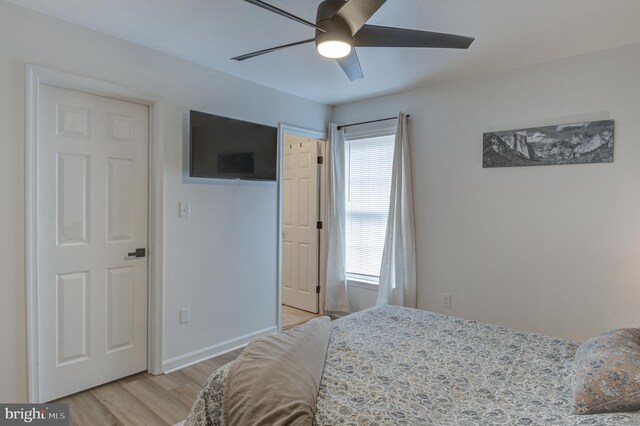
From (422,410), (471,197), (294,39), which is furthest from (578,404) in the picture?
(294,39)

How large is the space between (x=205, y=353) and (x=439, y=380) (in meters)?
2.25

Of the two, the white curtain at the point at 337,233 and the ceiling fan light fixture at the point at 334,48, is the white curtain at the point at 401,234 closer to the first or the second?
the white curtain at the point at 337,233

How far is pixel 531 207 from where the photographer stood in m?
3.05

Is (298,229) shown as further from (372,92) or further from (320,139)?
(372,92)

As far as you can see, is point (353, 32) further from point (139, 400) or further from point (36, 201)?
point (139, 400)

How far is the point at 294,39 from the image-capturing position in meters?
2.58

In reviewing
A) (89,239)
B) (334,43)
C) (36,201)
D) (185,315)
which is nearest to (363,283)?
(185,315)

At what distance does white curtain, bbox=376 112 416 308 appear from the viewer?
3.69 metres

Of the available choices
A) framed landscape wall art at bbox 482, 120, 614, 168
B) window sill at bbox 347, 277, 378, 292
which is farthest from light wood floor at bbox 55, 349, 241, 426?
framed landscape wall art at bbox 482, 120, 614, 168

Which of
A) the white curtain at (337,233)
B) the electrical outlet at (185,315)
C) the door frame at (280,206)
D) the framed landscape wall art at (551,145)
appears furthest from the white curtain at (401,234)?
Answer: the electrical outlet at (185,315)

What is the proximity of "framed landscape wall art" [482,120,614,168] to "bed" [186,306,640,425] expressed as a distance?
151 centimetres

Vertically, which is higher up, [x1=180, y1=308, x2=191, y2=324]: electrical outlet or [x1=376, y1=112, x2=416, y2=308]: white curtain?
[x1=376, y1=112, x2=416, y2=308]: white curtain

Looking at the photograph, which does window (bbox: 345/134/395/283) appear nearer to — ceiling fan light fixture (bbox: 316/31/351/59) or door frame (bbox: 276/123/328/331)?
door frame (bbox: 276/123/328/331)

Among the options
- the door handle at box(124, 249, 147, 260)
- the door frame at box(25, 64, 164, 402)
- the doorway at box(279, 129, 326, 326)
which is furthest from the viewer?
the doorway at box(279, 129, 326, 326)
